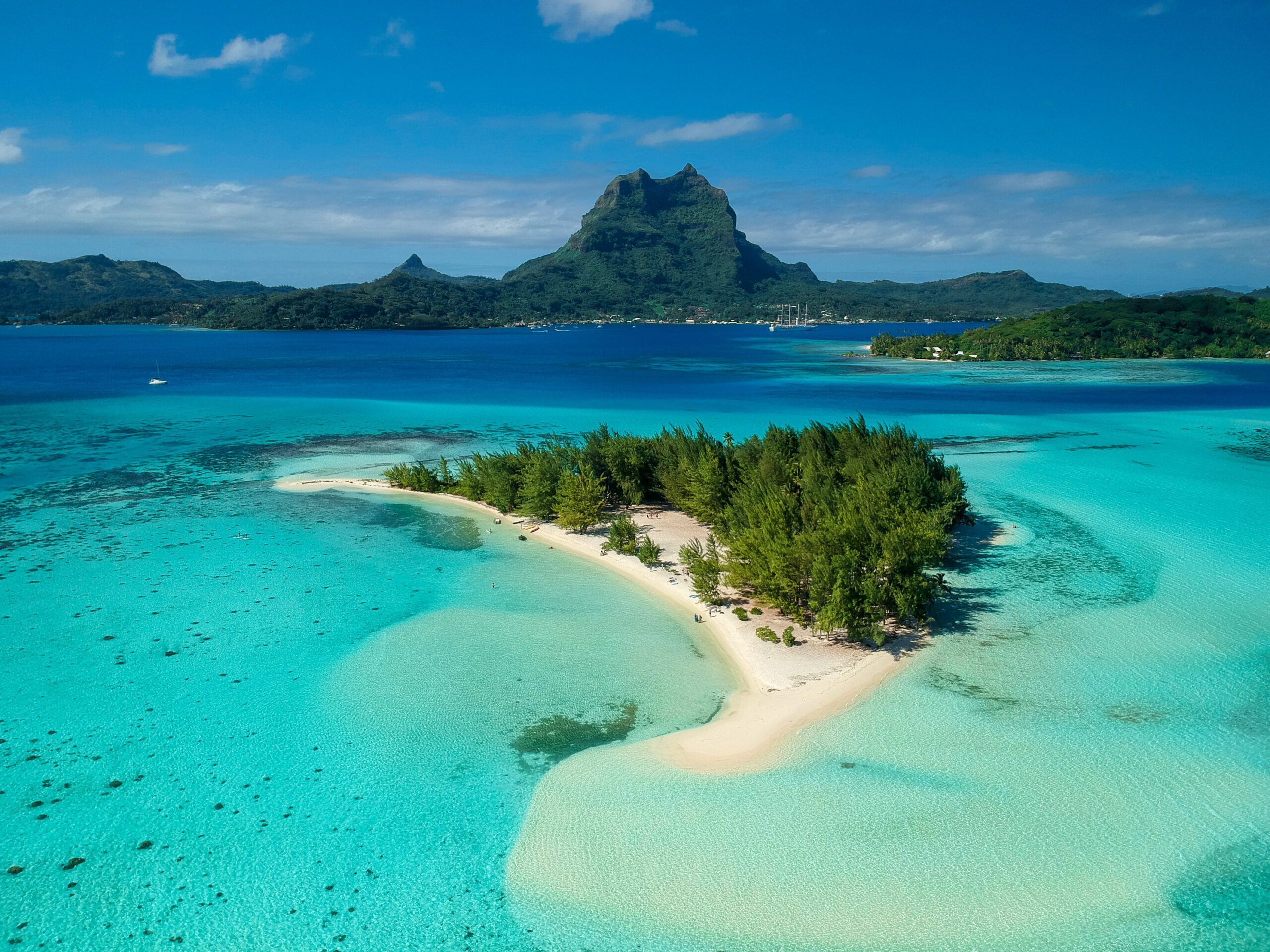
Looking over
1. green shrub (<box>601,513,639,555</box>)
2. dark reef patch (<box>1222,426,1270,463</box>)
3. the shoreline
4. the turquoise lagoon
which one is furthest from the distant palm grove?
dark reef patch (<box>1222,426,1270,463</box>)

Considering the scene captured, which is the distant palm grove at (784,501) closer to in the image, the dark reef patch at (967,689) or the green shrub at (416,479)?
the green shrub at (416,479)

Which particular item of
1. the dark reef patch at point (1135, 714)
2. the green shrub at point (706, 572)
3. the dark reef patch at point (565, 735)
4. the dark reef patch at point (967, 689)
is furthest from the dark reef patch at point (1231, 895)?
the green shrub at point (706, 572)

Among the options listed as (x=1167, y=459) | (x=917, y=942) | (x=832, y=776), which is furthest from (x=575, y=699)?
(x=1167, y=459)

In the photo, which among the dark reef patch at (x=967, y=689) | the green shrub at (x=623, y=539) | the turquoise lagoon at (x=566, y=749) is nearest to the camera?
the turquoise lagoon at (x=566, y=749)

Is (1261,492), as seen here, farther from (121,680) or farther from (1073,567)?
(121,680)

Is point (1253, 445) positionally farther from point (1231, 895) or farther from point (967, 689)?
point (1231, 895)
